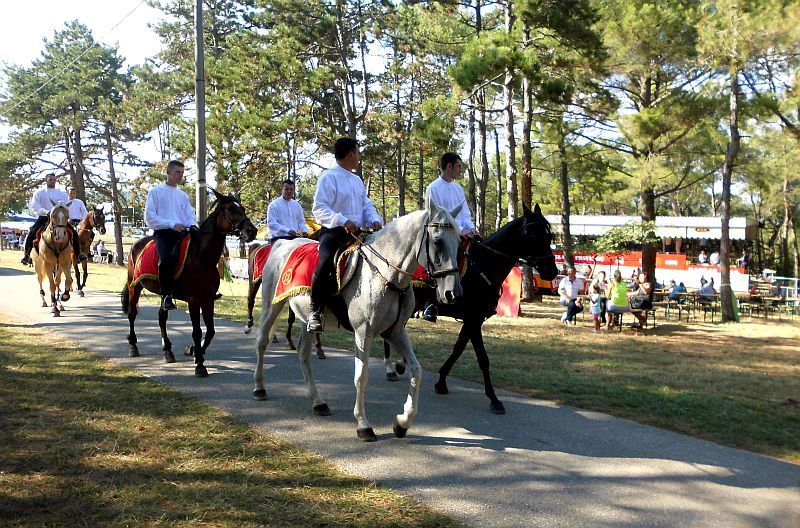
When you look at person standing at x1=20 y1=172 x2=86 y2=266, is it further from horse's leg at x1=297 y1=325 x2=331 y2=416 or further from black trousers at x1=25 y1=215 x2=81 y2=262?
horse's leg at x1=297 y1=325 x2=331 y2=416

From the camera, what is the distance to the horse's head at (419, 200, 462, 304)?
4895 millimetres

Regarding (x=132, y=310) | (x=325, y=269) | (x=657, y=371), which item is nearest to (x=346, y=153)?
(x=325, y=269)

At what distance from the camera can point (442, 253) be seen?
5.00m

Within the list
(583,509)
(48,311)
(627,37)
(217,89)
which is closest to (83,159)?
(217,89)

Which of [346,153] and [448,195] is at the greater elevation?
[346,153]

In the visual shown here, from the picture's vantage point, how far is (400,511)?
13.2ft

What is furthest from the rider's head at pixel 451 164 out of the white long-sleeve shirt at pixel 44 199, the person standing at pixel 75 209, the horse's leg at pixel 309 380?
the person standing at pixel 75 209

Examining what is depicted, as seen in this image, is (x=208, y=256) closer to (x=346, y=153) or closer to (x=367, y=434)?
(x=346, y=153)

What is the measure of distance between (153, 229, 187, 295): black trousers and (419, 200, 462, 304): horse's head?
4565 mm

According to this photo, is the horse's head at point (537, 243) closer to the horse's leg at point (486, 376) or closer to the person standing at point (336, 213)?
the horse's leg at point (486, 376)

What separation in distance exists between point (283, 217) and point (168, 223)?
2.22 meters

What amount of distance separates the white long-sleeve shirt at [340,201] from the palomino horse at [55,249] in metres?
9.25

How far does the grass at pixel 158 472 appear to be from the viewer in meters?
3.90

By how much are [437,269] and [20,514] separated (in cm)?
332
